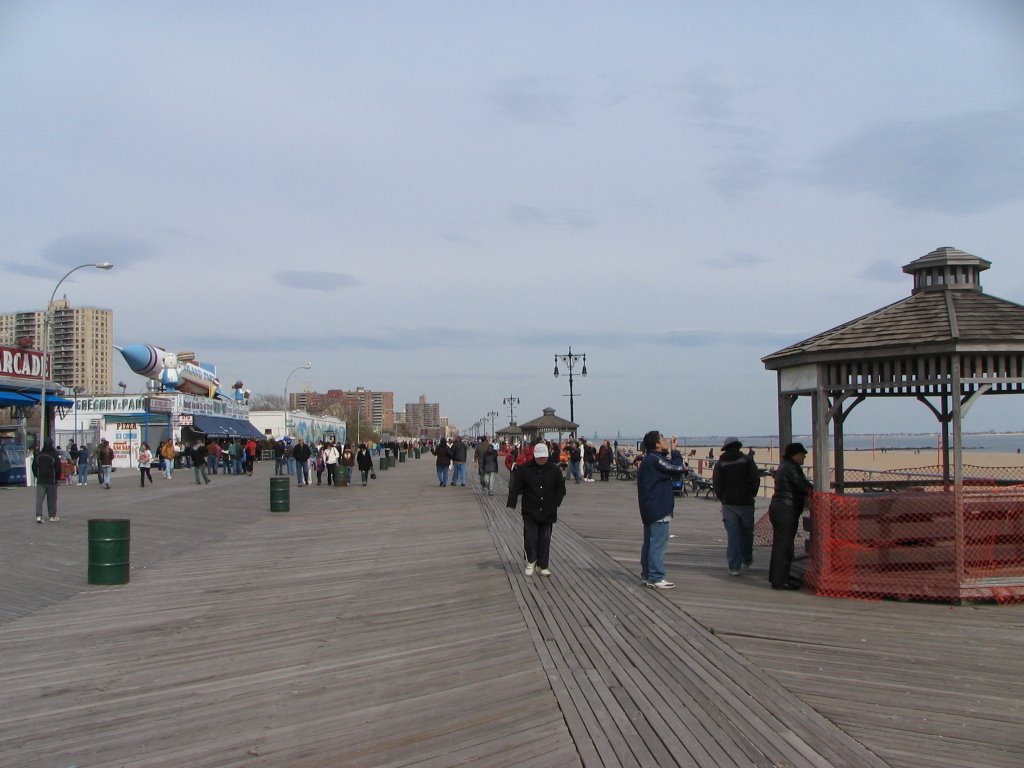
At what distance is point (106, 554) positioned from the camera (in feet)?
34.2

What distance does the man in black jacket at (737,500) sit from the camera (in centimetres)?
1043

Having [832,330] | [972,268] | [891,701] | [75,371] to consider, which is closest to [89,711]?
[891,701]

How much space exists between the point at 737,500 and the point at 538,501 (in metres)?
2.35

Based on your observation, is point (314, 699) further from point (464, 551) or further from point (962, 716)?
point (464, 551)

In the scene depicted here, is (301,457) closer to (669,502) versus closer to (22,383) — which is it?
(22,383)

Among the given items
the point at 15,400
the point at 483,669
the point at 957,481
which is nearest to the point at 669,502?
the point at 957,481

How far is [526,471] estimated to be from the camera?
1042 cm

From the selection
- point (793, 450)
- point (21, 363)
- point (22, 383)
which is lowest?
point (793, 450)

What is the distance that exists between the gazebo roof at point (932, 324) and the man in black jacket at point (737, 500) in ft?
4.26

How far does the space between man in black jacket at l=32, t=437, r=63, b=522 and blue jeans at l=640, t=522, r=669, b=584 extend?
476 inches

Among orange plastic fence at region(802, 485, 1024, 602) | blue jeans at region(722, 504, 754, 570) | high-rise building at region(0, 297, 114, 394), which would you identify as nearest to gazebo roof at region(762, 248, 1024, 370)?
orange plastic fence at region(802, 485, 1024, 602)

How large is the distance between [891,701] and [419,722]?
2.95m

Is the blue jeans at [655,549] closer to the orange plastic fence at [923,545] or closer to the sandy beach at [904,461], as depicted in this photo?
the orange plastic fence at [923,545]

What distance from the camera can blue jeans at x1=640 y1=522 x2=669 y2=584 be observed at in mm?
9609
